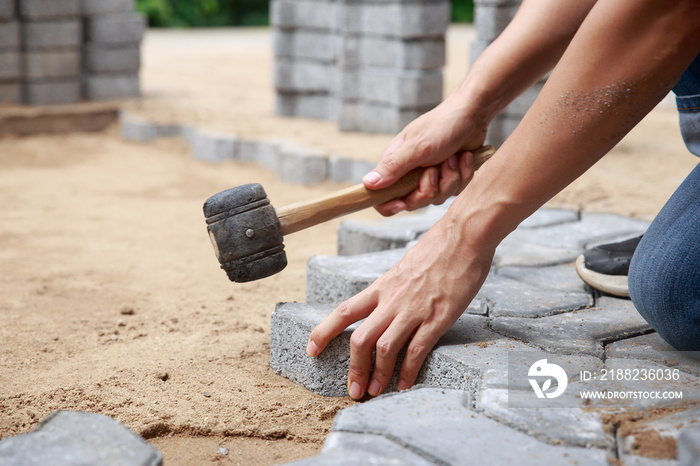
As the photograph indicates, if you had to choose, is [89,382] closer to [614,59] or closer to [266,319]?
[266,319]

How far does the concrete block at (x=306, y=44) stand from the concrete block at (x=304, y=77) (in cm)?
7

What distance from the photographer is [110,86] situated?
7590 mm

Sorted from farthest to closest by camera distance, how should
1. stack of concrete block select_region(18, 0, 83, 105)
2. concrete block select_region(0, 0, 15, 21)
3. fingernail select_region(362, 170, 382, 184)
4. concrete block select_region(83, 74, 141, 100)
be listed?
1. concrete block select_region(83, 74, 141, 100)
2. stack of concrete block select_region(18, 0, 83, 105)
3. concrete block select_region(0, 0, 15, 21)
4. fingernail select_region(362, 170, 382, 184)

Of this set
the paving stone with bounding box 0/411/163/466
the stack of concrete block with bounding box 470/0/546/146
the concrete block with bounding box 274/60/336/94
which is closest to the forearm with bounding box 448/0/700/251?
the paving stone with bounding box 0/411/163/466

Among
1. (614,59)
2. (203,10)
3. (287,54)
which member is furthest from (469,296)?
(203,10)

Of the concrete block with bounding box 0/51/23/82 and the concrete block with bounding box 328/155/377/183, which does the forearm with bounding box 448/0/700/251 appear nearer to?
the concrete block with bounding box 328/155/377/183

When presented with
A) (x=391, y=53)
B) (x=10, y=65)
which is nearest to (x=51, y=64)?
(x=10, y=65)

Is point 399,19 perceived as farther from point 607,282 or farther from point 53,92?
point 53,92

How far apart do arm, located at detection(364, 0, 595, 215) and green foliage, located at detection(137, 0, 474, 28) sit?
595 inches

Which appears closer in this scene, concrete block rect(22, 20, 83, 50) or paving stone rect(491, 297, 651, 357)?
paving stone rect(491, 297, 651, 357)

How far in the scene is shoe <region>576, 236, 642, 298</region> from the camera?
230 centimetres

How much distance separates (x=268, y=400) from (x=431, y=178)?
0.84m

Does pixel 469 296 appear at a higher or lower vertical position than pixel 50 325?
higher

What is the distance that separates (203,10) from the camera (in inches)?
669
